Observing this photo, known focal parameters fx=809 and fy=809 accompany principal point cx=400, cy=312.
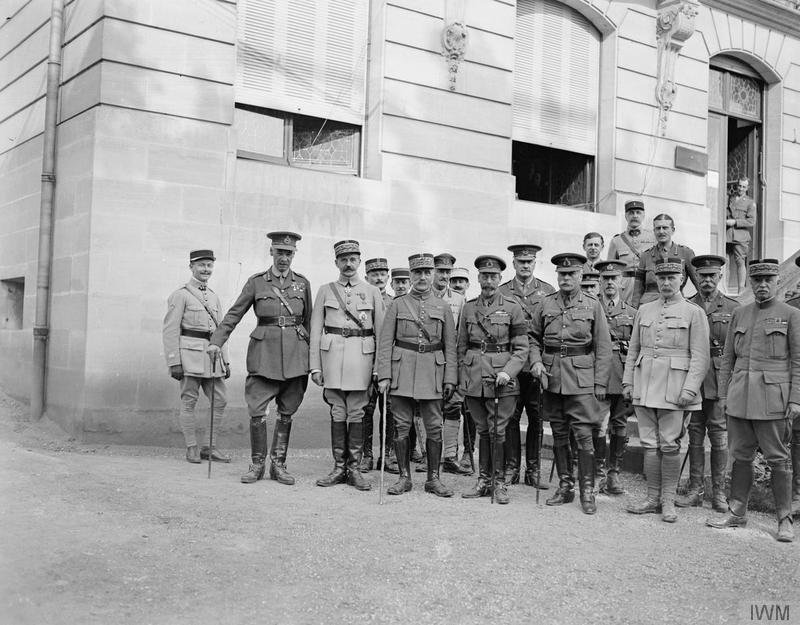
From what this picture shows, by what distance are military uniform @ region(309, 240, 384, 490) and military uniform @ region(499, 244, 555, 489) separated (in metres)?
1.26

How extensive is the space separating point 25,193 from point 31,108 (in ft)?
3.49

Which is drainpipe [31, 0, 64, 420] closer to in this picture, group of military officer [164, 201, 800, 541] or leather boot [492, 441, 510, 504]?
group of military officer [164, 201, 800, 541]

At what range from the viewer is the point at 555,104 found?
39.9ft

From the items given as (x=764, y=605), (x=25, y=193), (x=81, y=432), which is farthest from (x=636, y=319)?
(x=25, y=193)

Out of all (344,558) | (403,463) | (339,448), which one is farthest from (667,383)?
(344,558)

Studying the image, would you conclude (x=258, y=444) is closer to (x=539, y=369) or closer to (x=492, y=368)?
(x=492, y=368)

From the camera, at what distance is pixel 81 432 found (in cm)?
844

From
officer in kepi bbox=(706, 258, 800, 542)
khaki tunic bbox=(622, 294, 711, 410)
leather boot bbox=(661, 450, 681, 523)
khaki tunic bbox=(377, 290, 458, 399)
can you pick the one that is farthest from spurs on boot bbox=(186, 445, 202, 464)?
officer in kepi bbox=(706, 258, 800, 542)

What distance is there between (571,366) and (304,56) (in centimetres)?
560

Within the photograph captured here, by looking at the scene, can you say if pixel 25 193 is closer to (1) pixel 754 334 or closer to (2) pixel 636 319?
(2) pixel 636 319

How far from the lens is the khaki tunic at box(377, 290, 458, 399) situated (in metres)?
6.89

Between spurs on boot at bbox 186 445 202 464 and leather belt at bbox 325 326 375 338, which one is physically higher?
leather belt at bbox 325 326 375 338

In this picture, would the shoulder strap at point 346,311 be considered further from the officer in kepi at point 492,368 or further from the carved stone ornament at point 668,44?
the carved stone ornament at point 668,44

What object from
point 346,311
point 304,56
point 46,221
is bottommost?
point 346,311
